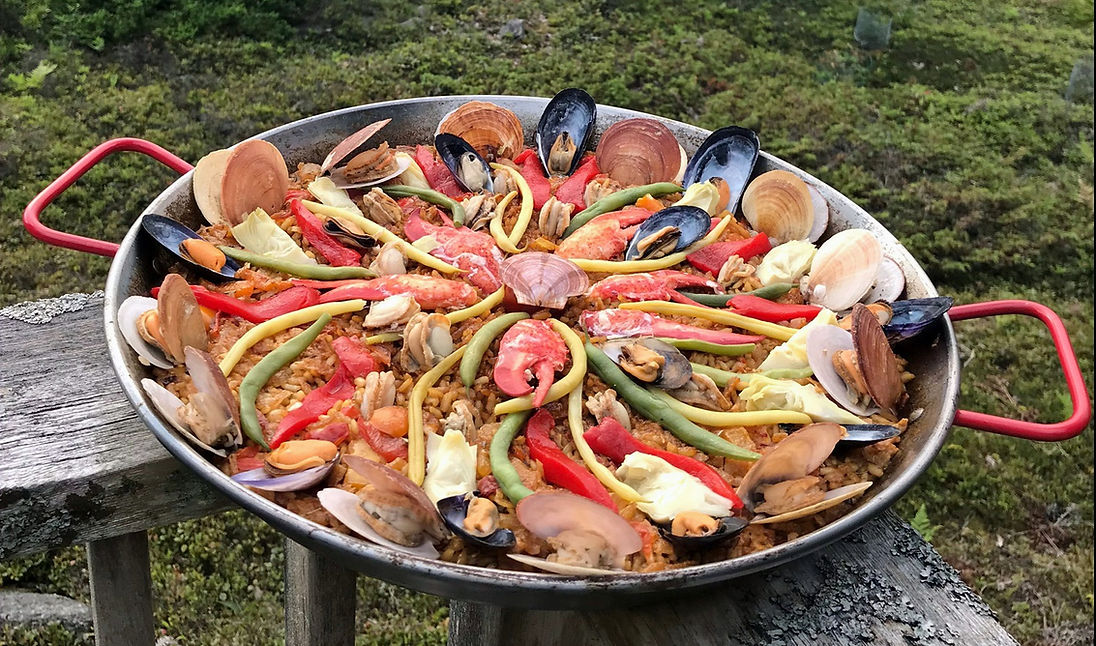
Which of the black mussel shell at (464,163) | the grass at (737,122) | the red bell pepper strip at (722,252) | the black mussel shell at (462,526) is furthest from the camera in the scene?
the grass at (737,122)

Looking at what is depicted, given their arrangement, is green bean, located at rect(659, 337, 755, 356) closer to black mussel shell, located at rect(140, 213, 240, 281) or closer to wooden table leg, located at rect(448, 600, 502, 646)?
wooden table leg, located at rect(448, 600, 502, 646)

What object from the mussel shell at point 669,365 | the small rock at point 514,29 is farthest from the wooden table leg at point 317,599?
the small rock at point 514,29

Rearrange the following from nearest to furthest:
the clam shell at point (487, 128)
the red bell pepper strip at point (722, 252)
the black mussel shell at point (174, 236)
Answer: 1. the black mussel shell at point (174, 236)
2. the red bell pepper strip at point (722, 252)
3. the clam shell at point (487, 128)

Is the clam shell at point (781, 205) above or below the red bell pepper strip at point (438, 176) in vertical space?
above

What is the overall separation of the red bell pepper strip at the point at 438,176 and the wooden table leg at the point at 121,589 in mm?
1500

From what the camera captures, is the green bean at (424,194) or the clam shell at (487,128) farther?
the clam shell at (487,128)

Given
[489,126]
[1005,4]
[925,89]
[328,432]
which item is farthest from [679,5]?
[328,432]

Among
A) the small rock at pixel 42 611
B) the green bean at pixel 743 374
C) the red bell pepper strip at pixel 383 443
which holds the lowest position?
the small rock at pixel 42 611

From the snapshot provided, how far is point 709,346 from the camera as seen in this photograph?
2.30 metres

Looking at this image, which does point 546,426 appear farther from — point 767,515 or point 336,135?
point 336,135

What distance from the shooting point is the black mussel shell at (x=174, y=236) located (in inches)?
91.8

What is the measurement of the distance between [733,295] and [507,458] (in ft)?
3.29

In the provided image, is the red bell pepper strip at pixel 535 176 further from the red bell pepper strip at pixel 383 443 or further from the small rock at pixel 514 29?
the small rock at pixel 514 29

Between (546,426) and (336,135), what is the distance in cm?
155
